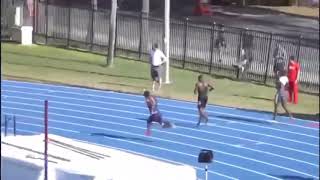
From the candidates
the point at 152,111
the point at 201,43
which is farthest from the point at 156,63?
the point at 152,111

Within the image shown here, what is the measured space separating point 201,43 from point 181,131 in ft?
36.3

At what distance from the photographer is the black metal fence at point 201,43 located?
27859 mm

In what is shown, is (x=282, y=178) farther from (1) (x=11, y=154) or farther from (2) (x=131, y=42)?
(2) (x=131, y=42)

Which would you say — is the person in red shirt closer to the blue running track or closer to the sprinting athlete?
the blue running track

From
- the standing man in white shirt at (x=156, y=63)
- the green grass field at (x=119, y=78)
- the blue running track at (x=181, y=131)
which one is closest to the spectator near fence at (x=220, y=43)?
the green grass field at (x=119, y=78)

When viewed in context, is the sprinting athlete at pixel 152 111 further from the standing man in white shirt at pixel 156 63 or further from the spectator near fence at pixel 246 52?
the spectator near fence at pixel 246 52

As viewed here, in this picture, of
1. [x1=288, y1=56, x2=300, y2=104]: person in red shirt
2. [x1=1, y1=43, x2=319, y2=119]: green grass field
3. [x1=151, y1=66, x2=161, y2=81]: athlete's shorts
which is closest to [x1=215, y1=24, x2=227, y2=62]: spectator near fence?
[x1=1, y1=43, x2=319, y2=119]: green grass field

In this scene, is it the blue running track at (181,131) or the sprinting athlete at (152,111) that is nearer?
the blue running track at (181,131)

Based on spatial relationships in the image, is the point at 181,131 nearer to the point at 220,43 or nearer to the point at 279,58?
the point at 279,58

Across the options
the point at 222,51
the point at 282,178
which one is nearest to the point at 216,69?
the point at 222,51

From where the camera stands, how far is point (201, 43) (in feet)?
100

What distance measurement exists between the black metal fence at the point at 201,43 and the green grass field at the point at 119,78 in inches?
29.5

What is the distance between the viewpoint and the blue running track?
1680 cm

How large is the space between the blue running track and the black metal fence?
2.61 metres
